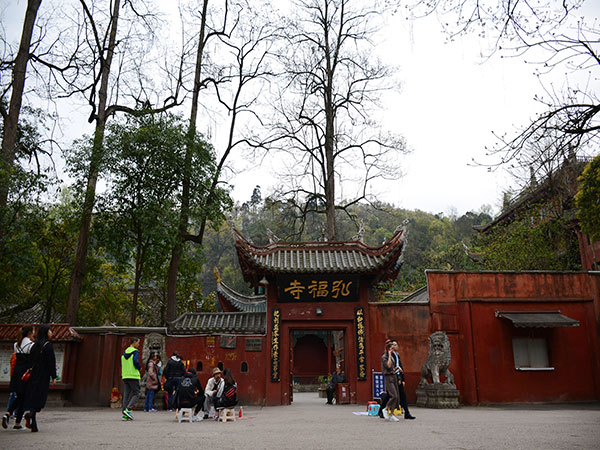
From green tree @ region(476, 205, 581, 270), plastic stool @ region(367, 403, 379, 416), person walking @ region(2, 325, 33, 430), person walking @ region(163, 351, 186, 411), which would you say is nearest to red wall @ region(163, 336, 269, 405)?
person walking @ region(163, 351, 186, 411)

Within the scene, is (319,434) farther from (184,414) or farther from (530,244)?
(530,244)

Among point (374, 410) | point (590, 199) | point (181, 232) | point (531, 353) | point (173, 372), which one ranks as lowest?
point (374, 410)

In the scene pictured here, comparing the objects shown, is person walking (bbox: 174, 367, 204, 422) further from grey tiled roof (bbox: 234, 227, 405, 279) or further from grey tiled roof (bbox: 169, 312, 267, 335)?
grey tiled roof (bbox: 234, 227, 405, 279)

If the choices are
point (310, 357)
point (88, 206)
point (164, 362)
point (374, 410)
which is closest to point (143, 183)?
point (88, 206)

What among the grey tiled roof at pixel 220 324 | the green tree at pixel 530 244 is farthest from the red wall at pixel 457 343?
the green tree at pixel 530 244

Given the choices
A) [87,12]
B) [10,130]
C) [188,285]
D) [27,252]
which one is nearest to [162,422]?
[27,252]

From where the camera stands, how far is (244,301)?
20.4m

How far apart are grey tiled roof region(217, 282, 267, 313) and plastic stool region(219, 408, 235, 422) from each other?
993 centimetres

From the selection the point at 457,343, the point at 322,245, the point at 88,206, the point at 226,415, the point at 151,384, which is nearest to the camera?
the point at 226,415

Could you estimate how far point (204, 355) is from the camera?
13.2 meters

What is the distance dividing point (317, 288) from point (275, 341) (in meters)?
1.87

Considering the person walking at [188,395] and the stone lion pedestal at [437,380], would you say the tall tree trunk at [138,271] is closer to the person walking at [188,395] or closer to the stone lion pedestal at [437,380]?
the person walking at [188,395]

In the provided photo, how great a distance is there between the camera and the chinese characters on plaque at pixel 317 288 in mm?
13523

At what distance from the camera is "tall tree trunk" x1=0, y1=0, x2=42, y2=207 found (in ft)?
40.5
